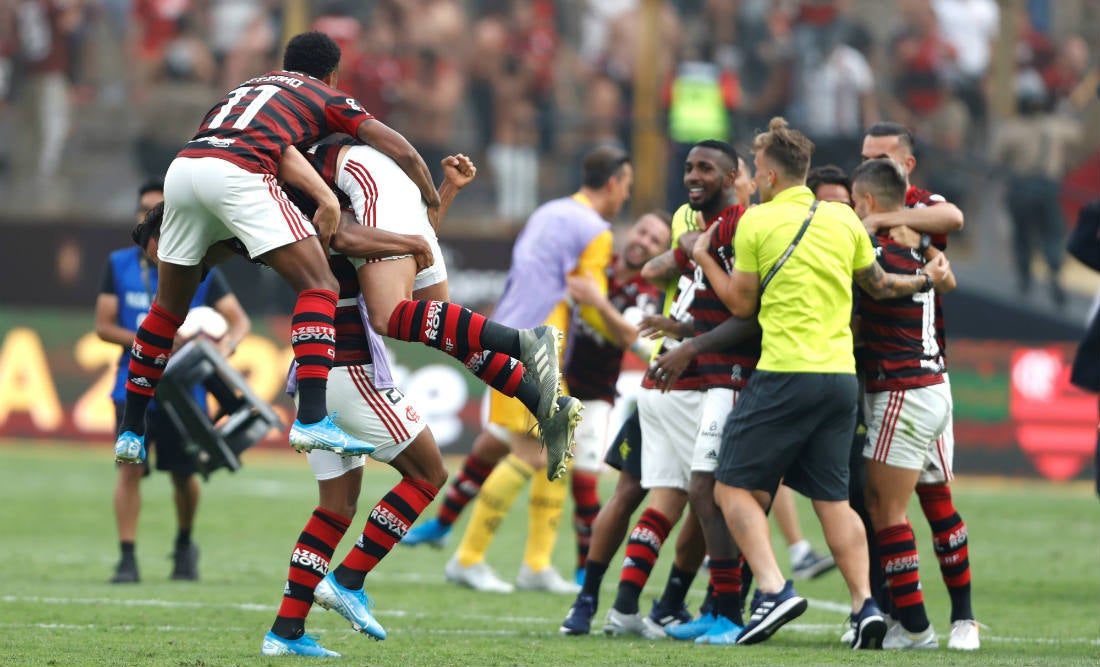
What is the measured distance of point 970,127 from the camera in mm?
18953

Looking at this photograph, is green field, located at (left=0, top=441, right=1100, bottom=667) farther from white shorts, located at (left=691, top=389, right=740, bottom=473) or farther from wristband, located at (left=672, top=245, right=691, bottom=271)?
wristband, located at (left=672, top=245, right=691, bottom=271)

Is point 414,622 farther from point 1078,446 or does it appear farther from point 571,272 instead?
point 1078,446

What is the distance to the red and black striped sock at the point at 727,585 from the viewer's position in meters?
7.17

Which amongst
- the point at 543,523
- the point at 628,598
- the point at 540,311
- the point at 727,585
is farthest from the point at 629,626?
the point at 540,311

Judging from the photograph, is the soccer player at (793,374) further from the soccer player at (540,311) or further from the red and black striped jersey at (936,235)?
the soccer player at (540,311)

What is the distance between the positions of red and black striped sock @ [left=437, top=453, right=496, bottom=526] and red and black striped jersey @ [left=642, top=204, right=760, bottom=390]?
2.79 m

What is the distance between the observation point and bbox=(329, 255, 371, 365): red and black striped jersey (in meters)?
6.52

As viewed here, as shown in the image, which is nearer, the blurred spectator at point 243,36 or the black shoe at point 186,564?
the black shoe at point 186,564

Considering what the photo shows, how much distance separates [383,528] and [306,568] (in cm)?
35

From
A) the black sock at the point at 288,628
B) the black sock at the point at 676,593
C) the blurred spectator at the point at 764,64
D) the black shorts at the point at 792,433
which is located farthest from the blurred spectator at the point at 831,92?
the black sock at the point at 288,628

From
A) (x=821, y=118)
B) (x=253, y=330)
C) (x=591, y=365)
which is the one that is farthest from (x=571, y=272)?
(x=821, y=118)

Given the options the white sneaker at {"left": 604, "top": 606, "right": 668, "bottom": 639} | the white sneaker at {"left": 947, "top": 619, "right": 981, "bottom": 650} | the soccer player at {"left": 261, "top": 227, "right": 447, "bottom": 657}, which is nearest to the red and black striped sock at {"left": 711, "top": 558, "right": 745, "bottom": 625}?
the white sneaker at {"left": 604, "top": 606, "right": 668, "bottom": 639}

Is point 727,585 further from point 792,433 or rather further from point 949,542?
point 949,542

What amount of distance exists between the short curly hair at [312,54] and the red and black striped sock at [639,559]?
257 centimetres
